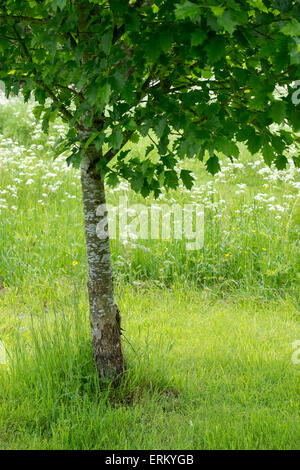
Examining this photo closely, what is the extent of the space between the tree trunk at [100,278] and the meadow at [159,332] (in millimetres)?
122

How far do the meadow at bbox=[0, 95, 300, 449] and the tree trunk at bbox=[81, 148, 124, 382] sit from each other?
122 mm

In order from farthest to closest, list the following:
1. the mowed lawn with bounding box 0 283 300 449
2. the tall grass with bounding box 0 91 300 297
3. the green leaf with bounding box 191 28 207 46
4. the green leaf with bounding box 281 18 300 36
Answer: the tall grass with bounding box 0 91 300 297 < the mowed lawn with bounding box 0 283 300 449 < the green leaf with bounding box 191 28 207 46 < the green leaf with bounding box 281 18 300 36

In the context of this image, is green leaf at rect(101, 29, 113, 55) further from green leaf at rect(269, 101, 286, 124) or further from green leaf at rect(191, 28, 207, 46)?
green leaf at rect(269, 101, 286, 124)

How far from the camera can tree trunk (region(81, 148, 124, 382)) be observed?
9.74ft

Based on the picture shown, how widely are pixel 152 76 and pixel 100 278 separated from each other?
3.84ft

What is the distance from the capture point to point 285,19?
6.01 ft

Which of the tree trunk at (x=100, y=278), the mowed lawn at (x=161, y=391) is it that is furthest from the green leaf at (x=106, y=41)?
the mowed lawn at (x=161, y=391)

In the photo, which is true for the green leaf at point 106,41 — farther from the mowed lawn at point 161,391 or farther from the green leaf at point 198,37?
the mowed lawn at point 161,391

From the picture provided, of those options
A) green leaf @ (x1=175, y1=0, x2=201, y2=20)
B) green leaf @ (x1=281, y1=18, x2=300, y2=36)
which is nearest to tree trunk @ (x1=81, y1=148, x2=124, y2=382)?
green leaf @ (x1=175, y1=0, x2=201, y2=20)

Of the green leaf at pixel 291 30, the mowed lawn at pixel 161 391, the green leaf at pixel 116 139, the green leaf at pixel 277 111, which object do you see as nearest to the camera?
the green leaf at pixel 291 30

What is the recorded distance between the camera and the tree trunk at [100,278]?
2969 millimetres

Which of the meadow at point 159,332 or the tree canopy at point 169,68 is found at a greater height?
the tree canopy at point 169,68

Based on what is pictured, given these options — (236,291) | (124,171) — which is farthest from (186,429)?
(236,291)
